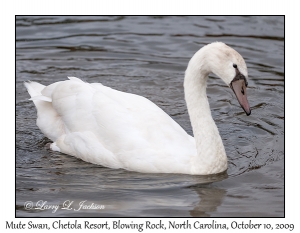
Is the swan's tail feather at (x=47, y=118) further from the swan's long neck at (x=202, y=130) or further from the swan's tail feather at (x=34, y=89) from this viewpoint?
the swan's long neck at (x=202, y=130)

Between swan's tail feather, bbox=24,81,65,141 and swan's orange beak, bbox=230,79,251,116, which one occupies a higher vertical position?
swan's orange beak, bbox=230,79,251,116

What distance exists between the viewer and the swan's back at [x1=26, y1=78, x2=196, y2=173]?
877cm

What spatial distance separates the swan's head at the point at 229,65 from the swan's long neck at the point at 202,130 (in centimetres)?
27

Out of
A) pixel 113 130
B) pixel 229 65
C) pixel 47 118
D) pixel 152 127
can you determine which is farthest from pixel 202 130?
pixel 47 118

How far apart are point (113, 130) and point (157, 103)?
2.81 meters

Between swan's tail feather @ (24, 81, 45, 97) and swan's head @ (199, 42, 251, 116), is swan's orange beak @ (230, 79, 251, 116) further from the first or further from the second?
swan's tail feather @ (24, 81, 45, 97)

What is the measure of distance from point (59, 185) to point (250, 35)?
25.6 ft

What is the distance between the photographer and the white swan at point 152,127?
845 centimetres

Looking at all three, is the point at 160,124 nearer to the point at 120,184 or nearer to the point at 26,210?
the point at 120,184

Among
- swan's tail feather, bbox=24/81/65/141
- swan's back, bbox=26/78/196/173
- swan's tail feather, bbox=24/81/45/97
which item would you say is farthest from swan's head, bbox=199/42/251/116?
swan's tail feather, bbox=24/81/45/97

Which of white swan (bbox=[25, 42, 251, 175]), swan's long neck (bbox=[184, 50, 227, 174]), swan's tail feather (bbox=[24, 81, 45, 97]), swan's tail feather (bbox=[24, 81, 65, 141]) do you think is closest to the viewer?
white swan (bbox=[25, 42, 251, 175])

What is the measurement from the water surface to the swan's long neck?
0.59 ft

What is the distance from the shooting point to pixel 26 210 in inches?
319

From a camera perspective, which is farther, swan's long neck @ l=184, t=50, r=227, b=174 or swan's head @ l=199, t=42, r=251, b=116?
swan's long neck @ l=184, t=50, r=227, b=174
